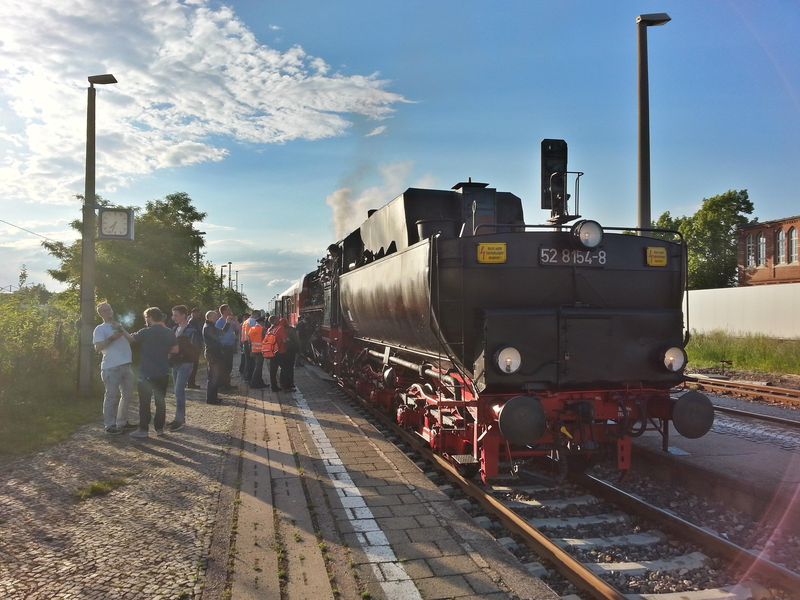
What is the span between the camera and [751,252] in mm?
43219

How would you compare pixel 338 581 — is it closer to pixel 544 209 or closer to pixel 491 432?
pixel 491 432

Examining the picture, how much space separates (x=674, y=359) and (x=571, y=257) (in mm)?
1279

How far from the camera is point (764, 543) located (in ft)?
14.6

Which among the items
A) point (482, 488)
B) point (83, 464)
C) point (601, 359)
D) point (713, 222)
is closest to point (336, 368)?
point (83, 464)

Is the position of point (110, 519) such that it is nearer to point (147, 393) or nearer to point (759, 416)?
point (147, 393)

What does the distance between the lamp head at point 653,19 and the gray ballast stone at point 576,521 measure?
34.6 feet

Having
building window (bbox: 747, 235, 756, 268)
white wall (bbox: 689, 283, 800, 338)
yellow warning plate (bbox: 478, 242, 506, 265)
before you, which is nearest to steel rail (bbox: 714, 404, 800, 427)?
yellow warning plate (bbox: 478, 242, 506, 265)

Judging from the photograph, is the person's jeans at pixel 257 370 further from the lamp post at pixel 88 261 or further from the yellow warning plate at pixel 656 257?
the yellow warning plate at pixel 656 257

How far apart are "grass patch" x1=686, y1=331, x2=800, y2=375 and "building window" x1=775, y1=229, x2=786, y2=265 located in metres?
24.4

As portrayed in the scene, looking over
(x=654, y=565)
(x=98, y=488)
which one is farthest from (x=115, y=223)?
(x=654, y=565)

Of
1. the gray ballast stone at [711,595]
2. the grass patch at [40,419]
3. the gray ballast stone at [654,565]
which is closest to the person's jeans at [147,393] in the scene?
the grass patch at [40,419]

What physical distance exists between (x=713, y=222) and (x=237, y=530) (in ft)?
171

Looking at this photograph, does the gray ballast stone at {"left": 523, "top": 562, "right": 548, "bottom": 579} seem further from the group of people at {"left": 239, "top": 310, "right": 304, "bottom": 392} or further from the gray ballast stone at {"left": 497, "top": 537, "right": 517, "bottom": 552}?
the group of people at {"left": 239, "top": 310, "right": 304, "bottom": 392}

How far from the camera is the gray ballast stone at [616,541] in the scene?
429 centimetres
